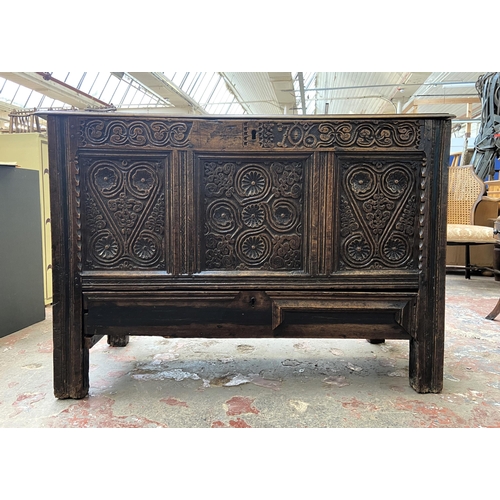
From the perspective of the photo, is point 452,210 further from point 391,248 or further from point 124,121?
point 124,121

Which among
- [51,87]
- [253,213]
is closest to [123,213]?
[253,213]

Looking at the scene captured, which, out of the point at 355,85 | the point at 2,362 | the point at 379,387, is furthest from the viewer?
the point at 355,85

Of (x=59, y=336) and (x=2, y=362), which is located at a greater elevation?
(x=59, y=336)

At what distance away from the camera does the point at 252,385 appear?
1.81 metres

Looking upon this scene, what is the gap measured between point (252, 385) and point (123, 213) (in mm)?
1003

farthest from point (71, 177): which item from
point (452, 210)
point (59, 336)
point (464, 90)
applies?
point (464, 90)

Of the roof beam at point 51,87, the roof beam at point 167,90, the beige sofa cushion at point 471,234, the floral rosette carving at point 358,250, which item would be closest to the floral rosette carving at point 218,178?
the floral rosette carving at point 358,250

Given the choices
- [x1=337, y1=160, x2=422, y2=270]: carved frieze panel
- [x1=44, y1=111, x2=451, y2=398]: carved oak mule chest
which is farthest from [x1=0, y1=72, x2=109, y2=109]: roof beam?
[x1=337, y1=160, x2=422, y2=270]: carved frieze panel

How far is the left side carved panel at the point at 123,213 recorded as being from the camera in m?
1.65

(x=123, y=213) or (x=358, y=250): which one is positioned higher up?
(x=123, y=213)

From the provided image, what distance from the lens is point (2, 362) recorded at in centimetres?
205

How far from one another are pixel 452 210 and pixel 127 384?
14.4 ft

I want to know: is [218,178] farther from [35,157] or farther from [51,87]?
[51,87]

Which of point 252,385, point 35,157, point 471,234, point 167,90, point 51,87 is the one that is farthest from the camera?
point 167,90
